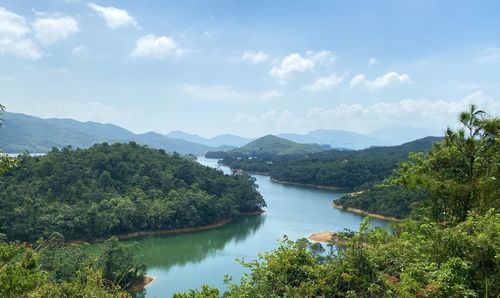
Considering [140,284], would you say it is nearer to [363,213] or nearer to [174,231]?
[174,231]

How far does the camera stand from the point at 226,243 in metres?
28.3

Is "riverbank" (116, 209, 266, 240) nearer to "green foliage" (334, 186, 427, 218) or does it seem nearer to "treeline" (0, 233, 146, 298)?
"treeline" (0, 233, 146, 298)

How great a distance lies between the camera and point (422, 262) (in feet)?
14.7

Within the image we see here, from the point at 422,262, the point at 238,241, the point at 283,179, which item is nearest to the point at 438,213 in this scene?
the point at 422,262

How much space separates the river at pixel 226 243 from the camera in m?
20.3

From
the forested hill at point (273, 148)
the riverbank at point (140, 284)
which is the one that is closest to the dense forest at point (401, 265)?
the riverbank at point (140, 284)

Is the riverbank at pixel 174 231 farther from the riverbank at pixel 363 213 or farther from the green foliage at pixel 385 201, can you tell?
the green foliage at pixel 385 201

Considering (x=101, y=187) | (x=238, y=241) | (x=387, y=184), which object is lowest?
(x=238, y=241)

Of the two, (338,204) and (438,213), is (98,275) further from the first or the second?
(338,204)

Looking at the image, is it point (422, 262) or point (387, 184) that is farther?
point (387, 184)

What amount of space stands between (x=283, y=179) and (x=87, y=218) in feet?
141

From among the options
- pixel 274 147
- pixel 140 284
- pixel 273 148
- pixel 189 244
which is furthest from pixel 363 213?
pixel 274 147

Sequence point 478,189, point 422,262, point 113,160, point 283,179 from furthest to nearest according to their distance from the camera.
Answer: point 283,179 → point 113,160 → point 478,189 → point 422,262

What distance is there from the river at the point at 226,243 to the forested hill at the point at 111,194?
1.70m
